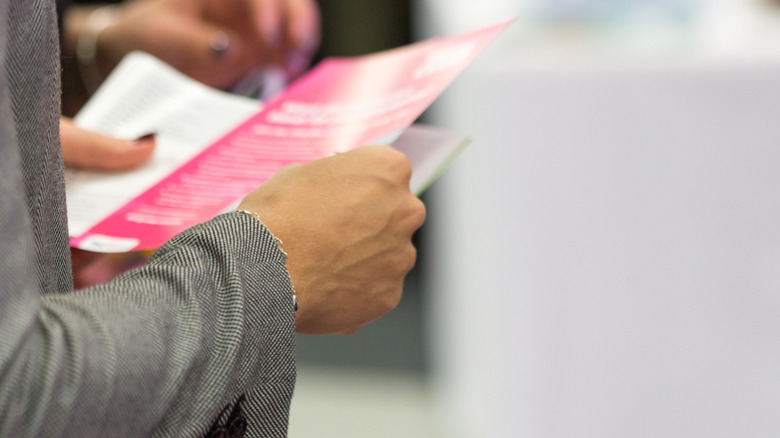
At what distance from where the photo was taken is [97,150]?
1.98 ft

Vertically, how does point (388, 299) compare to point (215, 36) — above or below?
below

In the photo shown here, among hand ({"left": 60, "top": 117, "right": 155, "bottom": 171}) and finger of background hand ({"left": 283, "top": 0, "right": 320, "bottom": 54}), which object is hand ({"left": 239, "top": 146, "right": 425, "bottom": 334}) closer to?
hand ({"left": 60, "top": 117, "right": 155, "bottom": 171})

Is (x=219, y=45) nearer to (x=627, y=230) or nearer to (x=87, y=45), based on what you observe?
(x=87, y=45)

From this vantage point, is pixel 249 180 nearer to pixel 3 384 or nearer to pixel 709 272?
pixel 3 384

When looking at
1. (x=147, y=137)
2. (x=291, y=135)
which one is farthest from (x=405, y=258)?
(x=147, y=137)

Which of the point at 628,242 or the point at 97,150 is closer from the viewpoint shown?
the point at 97,150

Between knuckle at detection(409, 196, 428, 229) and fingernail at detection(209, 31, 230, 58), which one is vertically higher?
fingernail at detection(209, 31, 230, 58)

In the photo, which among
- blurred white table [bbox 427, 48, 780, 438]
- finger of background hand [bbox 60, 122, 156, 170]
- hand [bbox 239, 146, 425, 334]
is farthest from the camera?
blurred white table [bbox 427, 48, 780, 438]

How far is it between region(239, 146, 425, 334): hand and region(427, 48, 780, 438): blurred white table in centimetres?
72

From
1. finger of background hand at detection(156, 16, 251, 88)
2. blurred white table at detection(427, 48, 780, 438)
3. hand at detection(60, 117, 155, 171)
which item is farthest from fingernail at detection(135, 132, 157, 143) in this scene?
blurred white table at detection(427, 48, 780, 438)

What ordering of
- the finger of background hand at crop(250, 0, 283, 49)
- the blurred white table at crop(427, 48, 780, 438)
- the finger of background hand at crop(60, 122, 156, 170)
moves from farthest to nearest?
the blurred white table at crop(427, 48, 780, 438)
the finger of background hand at crop(250, 0, 283, 49)
the finger of background hand at crop(60, 122, 156, 170)

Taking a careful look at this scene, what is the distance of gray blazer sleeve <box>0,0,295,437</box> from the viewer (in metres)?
0.29

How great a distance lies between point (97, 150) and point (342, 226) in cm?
26

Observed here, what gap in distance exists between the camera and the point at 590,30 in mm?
1312
